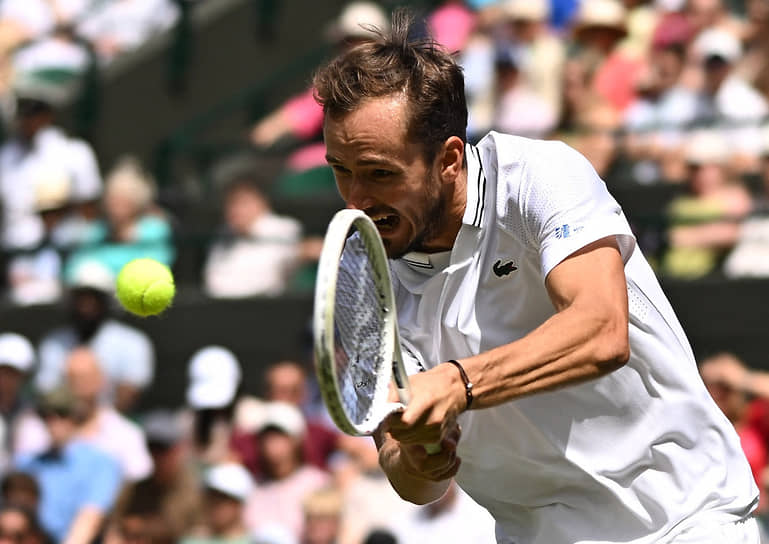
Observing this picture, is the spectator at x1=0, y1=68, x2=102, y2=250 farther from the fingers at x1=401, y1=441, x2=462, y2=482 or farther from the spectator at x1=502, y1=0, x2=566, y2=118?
the fingers at x1=401, y1=441, x2=462, y2=482

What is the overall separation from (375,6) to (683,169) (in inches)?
147

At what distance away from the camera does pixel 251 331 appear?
31.6ft

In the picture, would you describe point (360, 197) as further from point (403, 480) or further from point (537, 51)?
point (537, 51)

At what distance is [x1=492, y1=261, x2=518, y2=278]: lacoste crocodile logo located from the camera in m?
3.77

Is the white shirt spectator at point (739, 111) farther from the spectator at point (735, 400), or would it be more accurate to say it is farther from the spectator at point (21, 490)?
the spectator at point (21, 490)

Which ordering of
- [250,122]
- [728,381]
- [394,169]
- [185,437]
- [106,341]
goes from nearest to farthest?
[394,169] → [728,381] → [185,437] → [106,341] → [250,122]

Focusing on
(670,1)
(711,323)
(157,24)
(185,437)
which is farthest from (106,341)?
(157,24)

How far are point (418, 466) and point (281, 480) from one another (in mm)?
4383

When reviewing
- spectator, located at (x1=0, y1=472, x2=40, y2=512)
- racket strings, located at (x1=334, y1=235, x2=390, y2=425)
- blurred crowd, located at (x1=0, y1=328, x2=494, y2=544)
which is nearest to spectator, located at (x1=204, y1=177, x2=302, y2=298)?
blurred crowd, located at (x1=0, y1=328, x2=494, y2=544)

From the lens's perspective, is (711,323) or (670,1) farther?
(670,1)

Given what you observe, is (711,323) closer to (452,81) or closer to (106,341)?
(106,341)

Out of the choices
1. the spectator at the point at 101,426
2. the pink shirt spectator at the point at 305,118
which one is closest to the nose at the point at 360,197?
the spectator at the point at 101,426

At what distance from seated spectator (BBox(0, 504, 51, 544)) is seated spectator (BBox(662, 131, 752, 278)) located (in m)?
3.81

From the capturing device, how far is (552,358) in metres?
3.24
